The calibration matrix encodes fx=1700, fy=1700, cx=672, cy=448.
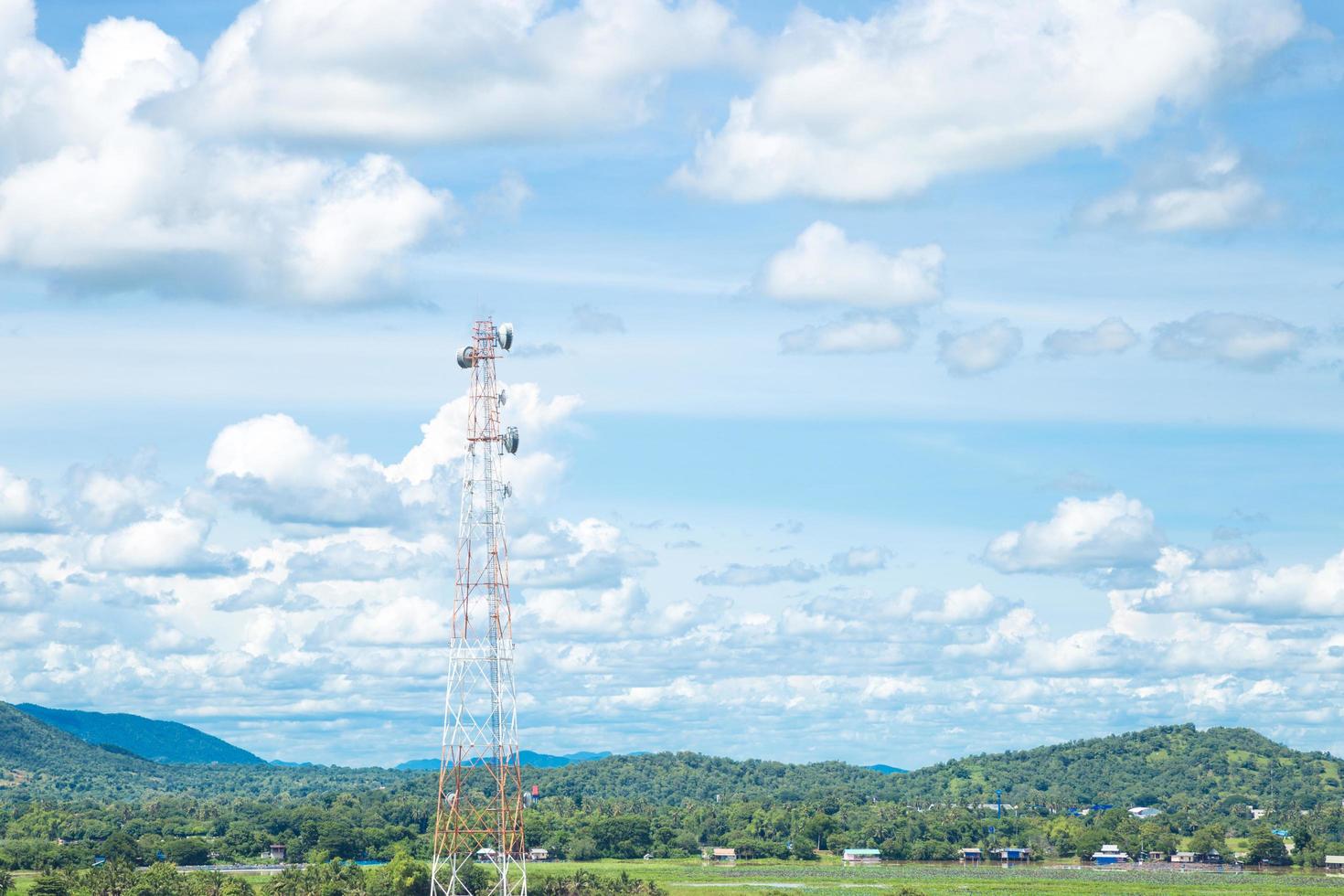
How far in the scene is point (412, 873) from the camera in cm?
13338

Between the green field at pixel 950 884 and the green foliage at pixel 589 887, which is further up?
the green foliage at pixel 589 887

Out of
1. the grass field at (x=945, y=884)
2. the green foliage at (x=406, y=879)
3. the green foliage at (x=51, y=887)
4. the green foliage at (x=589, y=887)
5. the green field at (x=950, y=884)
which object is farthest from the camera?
the green field at (x=950, y=884)

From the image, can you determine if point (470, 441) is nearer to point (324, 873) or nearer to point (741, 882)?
point (324, 873)

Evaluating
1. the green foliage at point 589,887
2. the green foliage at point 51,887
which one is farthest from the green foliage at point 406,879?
the green foliage at point 51,887

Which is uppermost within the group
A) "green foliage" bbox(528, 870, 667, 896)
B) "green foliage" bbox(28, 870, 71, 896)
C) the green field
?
"green foliage" bbox(28, 870, 71, 896)

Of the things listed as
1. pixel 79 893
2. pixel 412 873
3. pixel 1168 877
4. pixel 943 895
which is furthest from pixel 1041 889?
pixel 79 893

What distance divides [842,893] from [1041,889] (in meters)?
22.3

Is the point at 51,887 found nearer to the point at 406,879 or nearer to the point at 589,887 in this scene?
the point at 406,879

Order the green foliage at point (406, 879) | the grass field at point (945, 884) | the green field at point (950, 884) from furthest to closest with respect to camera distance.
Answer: the green field at point (950, 884)
the grass field at point (945, 884)
the green foliage at point (406, 879)

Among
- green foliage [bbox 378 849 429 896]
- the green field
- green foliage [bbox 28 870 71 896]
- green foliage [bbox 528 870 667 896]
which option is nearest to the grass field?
the green field

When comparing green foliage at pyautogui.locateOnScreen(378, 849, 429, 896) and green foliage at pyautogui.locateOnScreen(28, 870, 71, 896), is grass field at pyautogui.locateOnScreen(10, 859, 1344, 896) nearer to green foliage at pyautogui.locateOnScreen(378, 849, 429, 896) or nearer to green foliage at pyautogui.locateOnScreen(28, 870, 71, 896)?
green foliage at pyautogui.locateOnScreen(378, 849, 429, 896)

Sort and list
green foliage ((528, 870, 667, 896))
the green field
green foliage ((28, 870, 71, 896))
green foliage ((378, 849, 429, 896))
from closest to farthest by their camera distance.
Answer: green foliage ((28, 870, 71, 896)) < green foliage ((378, 849, 429, 896)) < green foliage ((528, 870, 667, 896)) < the green field

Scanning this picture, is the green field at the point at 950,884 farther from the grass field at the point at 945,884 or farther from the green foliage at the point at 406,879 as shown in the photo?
the green foliage at the point at 406,879

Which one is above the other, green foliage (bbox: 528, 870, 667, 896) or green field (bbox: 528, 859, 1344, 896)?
green foliage (bbox: 528, 870, 667, 896)
